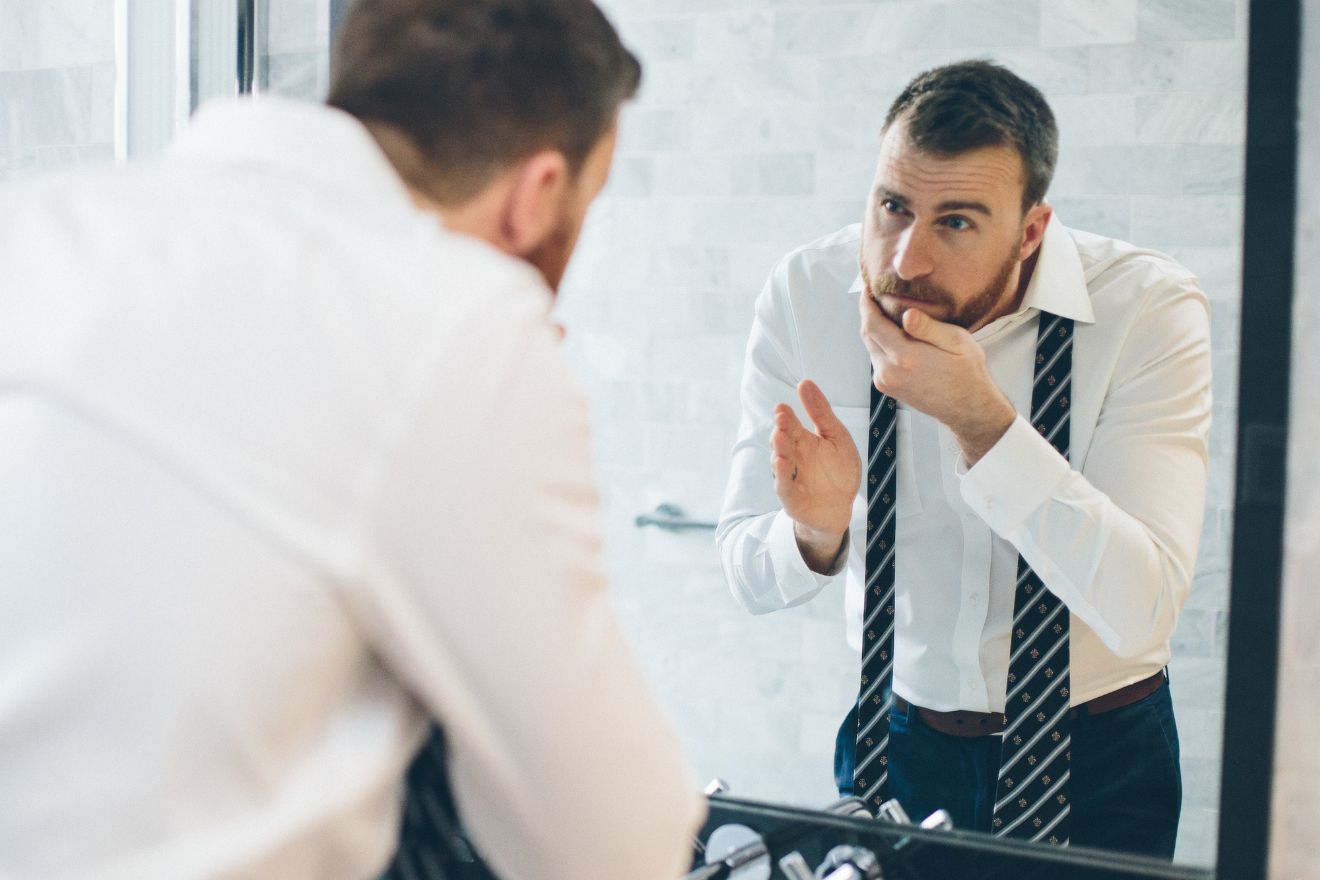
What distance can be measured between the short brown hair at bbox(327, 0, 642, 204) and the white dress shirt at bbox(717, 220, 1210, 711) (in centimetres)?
36

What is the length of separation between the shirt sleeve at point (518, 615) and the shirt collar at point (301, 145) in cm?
10

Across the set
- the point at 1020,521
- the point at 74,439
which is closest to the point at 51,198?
the point at 74,439

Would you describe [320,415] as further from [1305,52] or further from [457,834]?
[1305,52]

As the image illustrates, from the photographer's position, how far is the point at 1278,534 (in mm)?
757

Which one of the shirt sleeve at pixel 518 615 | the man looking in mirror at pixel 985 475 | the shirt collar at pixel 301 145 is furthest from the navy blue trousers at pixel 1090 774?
the shirt collar at pixel 301 145

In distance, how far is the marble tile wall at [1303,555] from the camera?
2.45 feet

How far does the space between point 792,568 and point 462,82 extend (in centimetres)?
48

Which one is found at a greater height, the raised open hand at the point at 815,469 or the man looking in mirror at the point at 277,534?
the man looking in mirror at the point at 277,534

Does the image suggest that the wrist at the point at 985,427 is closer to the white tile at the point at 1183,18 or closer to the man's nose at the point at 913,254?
the man's nose at the point at 913,254

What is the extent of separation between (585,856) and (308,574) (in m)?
0.17

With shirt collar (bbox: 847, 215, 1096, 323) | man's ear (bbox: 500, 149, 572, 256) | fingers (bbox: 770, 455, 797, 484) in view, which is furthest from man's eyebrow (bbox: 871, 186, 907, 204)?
man's ear (bbox: 500, 149, 572, 256)

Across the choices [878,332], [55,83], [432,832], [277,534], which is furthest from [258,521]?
[55,83]

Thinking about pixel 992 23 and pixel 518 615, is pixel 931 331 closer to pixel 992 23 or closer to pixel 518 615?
pixel 992 23

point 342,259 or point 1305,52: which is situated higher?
point 1305,52
